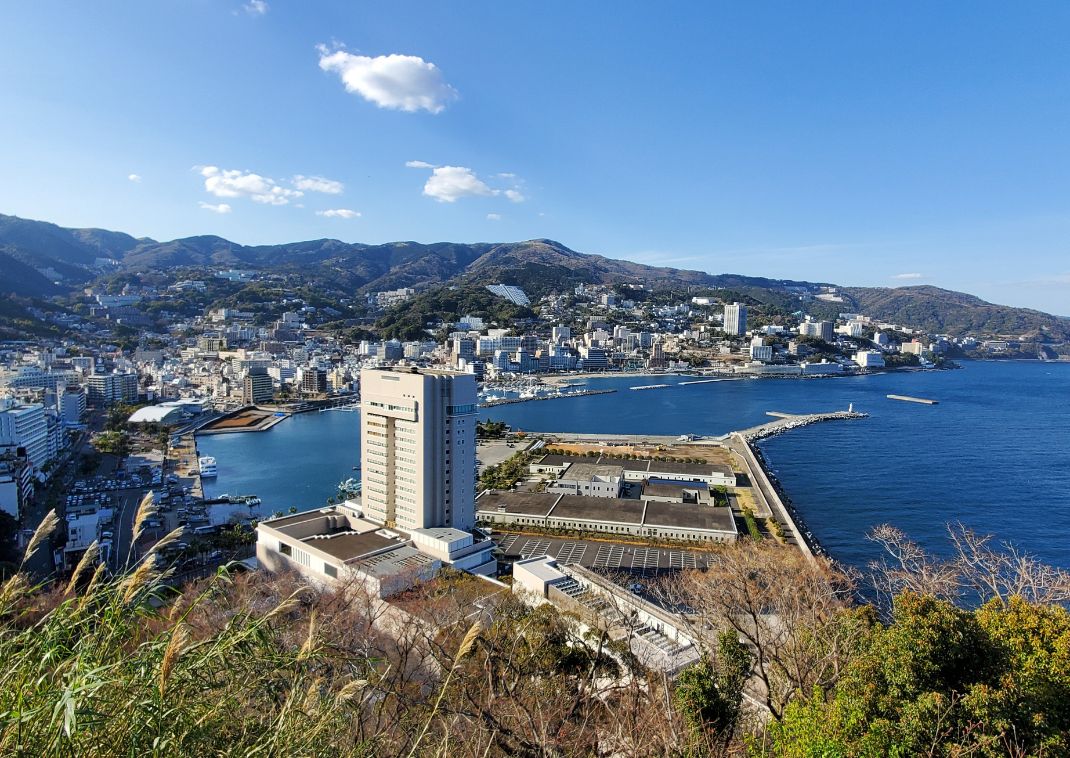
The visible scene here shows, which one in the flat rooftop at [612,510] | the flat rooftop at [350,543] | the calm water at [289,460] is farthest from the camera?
the calm water at [289,460]

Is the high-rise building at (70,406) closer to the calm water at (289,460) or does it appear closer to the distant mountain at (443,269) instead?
the calm water at (289,460)

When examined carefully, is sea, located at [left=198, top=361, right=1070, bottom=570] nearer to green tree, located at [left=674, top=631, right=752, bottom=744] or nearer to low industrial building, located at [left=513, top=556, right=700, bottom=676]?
low industrial building, located at [left=513, top=556, right=700, bottom=676]

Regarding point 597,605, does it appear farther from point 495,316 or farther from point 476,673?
point 495,316

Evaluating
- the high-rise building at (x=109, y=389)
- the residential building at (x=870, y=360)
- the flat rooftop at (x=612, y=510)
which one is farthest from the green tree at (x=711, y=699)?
the residential building at (x=870, y=360)

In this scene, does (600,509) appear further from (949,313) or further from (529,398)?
(949,313)

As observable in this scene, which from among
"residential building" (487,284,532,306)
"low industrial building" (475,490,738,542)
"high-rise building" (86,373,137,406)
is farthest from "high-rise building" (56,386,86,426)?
"residential building" (487,284,532,306)

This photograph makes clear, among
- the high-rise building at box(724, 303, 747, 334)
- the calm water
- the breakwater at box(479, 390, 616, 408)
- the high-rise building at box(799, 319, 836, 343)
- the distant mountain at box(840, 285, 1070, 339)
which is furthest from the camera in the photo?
the distant mountain at box(840, 285, 1070, 339)
